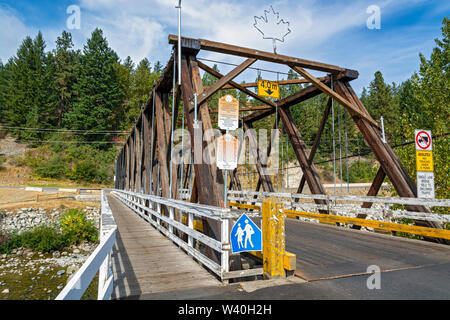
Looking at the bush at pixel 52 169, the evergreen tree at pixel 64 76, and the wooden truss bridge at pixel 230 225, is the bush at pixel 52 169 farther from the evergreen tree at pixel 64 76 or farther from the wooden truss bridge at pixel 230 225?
the wooden truss bridge at pixel 230 225

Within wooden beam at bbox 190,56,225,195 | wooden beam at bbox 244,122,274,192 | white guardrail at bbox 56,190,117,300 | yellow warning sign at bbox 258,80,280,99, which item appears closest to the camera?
white guardrail at bbox 56,190,117,300

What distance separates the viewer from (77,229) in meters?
18.5

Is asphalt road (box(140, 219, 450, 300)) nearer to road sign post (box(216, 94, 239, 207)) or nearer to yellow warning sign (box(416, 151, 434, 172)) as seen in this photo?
road sign post (box(216, 94, 239, 207))

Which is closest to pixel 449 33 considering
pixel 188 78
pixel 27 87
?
pixel 188 78

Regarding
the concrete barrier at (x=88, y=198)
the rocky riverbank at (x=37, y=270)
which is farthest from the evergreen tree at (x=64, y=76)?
the rocky riverbank at (x=37, y=270)

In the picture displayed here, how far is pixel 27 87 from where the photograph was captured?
57.5 metres

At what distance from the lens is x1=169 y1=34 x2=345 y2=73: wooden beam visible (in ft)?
23.4

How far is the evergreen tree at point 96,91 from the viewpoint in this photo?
179 feet

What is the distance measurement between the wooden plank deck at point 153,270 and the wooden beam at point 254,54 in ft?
16.2

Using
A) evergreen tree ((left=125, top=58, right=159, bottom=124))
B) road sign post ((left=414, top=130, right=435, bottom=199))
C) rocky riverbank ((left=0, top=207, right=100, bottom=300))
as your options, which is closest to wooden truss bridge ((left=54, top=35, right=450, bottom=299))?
road sign post ((left=414, top=130, right=435, bottom=199))

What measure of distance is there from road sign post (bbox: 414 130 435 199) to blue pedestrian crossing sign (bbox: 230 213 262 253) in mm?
4693

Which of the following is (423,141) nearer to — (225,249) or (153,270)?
(225,249)
